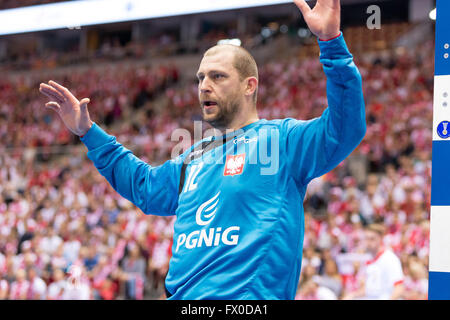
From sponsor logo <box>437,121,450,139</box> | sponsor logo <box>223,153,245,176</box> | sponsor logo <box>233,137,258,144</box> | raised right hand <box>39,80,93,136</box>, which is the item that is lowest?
sponsor logo <box>223,153,245,176</box>

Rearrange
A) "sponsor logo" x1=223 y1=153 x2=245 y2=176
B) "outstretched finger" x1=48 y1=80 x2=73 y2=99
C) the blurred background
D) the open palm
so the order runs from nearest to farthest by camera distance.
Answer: the open palm, "sponsor logo" x1=223 y1=153 x2=245 y2=176, "outstretched finger" x1=48 y1=80 x2=73 y2=99, the blurred background

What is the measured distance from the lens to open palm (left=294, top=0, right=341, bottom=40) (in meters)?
1.83

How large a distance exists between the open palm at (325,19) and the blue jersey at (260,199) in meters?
0.04

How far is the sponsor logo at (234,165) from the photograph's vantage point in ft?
6.92

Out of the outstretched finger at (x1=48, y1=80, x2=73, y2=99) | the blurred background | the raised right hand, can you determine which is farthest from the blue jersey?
the blurred background

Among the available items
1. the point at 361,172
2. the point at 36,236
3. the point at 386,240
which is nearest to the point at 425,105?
the point at 361,172

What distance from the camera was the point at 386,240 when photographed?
732 centimetres

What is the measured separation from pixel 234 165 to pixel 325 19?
64 cm

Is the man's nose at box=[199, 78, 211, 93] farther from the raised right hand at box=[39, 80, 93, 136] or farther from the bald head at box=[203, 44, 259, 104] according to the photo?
the raised right hand at box=[39, 80, 93, 136]

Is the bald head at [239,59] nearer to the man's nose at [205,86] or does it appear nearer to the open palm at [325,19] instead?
the man's nose at [205,86]

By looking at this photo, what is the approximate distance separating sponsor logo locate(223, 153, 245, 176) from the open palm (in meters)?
0.55

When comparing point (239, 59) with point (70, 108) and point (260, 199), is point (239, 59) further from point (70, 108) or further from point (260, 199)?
point (70, 108)

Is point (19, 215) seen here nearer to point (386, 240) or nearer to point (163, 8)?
point (386, 240)

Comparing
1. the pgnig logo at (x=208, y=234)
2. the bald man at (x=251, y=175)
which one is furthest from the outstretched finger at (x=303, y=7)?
the pgnig logo at (x=208, y=234)
